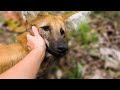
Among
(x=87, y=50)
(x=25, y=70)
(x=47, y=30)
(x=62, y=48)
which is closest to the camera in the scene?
(x=25, y=70)

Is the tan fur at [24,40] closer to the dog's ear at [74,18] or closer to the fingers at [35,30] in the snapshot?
the dog's ear at [74,18]

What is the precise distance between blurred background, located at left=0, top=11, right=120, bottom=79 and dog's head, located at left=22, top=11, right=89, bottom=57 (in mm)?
2543

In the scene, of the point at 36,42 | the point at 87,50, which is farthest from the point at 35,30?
the point at 87,50

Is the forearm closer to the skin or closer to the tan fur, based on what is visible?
the skin

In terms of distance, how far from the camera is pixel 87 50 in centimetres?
567

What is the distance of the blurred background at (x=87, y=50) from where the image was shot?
5.36 metres

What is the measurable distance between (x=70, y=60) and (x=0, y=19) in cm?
101

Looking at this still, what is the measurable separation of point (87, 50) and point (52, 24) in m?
3.09

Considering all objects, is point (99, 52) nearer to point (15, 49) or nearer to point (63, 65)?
point (63, 65)

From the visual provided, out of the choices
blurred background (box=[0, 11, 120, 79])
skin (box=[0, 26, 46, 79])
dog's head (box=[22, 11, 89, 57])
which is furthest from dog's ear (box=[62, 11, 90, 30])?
blurred background (box=[0, 11, 120, 79])

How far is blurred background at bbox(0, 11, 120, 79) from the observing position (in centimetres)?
536

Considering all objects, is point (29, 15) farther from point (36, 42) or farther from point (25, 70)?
point (25, 70)

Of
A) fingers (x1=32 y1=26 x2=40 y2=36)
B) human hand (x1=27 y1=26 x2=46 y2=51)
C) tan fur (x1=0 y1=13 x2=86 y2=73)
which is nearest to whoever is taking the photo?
human hand (x1=27 y1=26 x2=46 y2=51)
